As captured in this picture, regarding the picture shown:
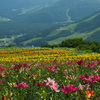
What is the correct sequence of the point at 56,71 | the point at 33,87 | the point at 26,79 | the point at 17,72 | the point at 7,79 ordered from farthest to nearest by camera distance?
1. the point at 17,72
2. the point at 56,71
3. the point at 7,79
4. the point at 26,79
5. the point at 33,87

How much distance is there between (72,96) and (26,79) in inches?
72.9

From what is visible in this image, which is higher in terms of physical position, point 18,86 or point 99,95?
point 18,86

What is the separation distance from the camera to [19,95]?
346 cm

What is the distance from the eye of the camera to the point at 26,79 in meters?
4.55

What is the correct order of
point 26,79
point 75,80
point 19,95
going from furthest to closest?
point 26,79 → point 75,80 → point 19,95

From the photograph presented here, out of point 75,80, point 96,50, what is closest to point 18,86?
point 75,80

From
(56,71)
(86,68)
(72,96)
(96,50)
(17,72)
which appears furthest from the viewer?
(96,50)

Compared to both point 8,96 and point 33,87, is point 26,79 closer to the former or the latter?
point 33,87

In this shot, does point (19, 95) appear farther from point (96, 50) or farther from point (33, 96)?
point (96, 50)

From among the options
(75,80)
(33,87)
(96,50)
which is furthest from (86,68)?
(96,50)

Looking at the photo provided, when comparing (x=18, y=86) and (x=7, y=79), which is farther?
(x=7, y=79)

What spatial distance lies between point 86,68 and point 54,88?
128 inches

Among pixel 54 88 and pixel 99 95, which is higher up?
pixel 54 88

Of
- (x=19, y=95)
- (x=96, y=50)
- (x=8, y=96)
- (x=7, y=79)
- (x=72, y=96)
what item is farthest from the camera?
(x=96, y=50)
